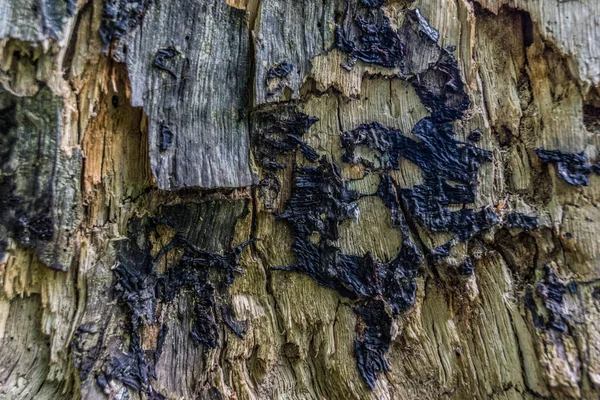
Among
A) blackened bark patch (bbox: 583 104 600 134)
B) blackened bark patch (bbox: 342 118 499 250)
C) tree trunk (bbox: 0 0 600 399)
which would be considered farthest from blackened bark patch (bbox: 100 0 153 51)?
blackened bark patch (bbox: 583 104 600 134)

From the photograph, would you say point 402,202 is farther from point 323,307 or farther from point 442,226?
point 323,307

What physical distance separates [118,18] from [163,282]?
1178 mm

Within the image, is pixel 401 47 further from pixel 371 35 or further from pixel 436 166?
pixel 436 166

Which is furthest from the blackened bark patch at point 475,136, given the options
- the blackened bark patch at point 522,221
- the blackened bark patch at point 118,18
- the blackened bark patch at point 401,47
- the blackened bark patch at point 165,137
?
the blackened bark patch at point 118,18

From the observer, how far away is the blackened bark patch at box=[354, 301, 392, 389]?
1.93 meters

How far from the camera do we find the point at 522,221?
1859 mm

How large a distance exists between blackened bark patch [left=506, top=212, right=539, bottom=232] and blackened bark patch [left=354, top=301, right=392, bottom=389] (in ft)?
2.35

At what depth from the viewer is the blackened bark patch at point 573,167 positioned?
5.88 ft

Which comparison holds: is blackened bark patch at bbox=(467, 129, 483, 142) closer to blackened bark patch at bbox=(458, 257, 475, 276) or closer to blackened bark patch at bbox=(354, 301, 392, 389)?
blackened bark patch at bbox=(458, 257, 475, 276)

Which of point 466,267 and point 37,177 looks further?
point 466,267

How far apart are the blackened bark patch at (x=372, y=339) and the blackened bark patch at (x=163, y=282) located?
60 centimetres

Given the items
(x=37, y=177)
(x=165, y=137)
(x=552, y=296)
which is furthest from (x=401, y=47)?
(x=37, y=177)

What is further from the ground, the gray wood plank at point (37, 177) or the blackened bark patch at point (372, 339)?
the gray wood plank at point (37, 177)

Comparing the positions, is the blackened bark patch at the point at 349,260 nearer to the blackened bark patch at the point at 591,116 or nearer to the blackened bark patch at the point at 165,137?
the blackened bark patch at the point at 165,137
